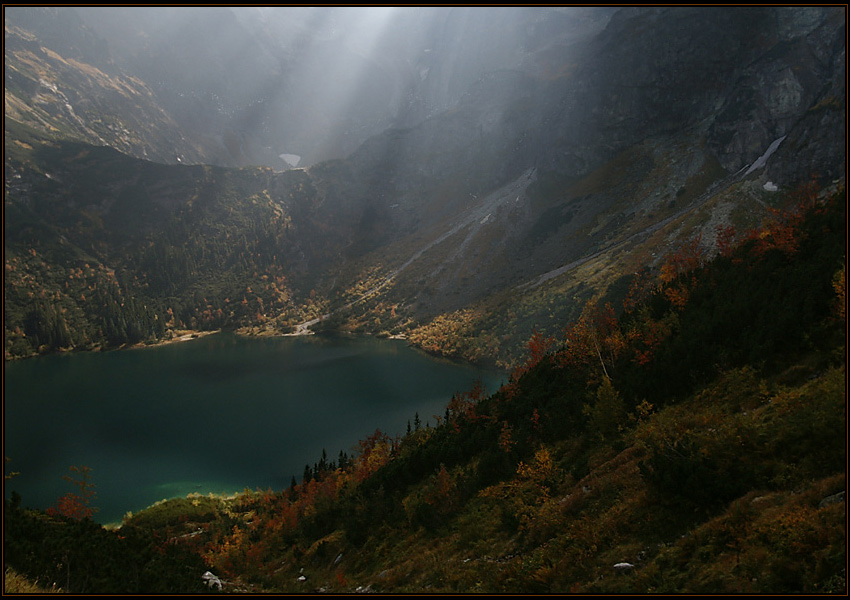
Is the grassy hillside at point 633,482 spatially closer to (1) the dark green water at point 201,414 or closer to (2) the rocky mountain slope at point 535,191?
(1) the dark green water at point 201,414

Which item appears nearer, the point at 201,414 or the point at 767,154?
the point at 201,414

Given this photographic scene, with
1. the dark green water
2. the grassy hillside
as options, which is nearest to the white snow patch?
the dark green water

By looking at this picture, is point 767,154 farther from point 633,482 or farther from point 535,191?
point 633,482

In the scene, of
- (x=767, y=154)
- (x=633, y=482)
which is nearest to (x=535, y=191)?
(x=767, y=154)

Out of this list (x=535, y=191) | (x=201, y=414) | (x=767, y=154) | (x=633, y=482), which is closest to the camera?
(x=633, y=482)

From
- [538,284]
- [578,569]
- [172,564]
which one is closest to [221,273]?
[538,284]

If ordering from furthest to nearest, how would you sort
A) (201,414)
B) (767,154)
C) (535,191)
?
1. (535,191)
2. (767,154)
3. (201,414)

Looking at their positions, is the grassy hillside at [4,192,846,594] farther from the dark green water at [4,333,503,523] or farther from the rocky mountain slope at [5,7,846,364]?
the rocky mountain slope at [5,7,846,364]

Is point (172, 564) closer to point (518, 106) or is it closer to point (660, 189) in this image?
point (660, 189)

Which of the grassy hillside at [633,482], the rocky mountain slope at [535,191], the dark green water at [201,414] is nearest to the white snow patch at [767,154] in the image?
the rocky mountain slope at [535,191]
